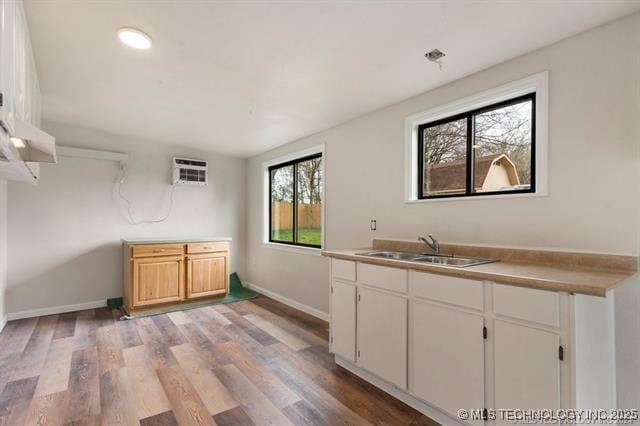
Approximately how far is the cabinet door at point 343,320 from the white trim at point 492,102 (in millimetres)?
1014

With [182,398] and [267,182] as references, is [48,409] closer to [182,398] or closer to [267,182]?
[182,398]

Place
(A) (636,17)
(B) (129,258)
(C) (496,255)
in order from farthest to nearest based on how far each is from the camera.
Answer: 1. (B) (129,258)
2. (C) (496,255)
3. (A) (636,17)

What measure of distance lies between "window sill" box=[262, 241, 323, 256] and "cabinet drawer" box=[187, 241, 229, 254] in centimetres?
66

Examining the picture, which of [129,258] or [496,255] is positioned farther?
[129,258]

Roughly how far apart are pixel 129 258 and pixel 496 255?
407cm

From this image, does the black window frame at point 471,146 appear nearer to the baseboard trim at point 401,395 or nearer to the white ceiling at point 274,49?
the white ceiling at point 274,49

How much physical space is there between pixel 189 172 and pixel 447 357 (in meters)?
4.34

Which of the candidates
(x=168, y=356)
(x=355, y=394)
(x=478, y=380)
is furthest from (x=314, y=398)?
(x=168, y=356)

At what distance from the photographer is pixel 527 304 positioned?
1.54 meters

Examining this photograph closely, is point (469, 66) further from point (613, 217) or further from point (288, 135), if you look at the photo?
point (288, 135)

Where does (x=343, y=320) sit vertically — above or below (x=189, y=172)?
below

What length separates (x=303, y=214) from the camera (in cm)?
453

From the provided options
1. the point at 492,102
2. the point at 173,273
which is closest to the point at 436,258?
the point at 492,102

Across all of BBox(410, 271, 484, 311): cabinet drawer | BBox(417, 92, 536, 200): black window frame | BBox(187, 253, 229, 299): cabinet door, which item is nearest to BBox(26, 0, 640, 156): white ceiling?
BBox(417, 92, 536, 200): black window frame
